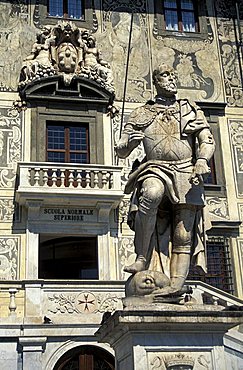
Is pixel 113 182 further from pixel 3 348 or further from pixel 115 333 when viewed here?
pixel 115 333

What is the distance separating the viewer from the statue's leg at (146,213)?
20.9 feet

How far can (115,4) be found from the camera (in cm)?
2080

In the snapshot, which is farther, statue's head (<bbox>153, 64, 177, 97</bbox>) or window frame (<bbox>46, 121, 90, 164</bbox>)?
window frame (<bbox>46, 121, 90, 164</bbox>)

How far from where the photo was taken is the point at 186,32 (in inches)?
829

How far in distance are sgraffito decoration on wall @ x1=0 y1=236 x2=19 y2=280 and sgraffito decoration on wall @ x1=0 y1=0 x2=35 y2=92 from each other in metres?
4.95

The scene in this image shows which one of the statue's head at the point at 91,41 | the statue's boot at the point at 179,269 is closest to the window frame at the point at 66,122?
the statue's head at the point at 91,41

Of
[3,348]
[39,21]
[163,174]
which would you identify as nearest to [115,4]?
[39,21]

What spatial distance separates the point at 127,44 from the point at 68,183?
5.80 m

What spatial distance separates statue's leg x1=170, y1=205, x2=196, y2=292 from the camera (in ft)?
21.0

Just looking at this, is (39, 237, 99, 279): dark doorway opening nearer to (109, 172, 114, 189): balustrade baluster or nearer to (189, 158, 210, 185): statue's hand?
(109, 172, 114, 189): balustrade baluster

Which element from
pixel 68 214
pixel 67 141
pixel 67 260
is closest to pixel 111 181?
pixel 68 214

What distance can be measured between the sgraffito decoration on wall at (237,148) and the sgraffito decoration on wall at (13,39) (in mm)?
7283

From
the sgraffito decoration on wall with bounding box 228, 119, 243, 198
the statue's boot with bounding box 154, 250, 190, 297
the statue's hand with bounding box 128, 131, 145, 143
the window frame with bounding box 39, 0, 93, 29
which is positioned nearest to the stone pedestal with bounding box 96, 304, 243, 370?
the statue's boot with bounding box 154, 250, 190, 297

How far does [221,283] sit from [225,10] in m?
10.00
